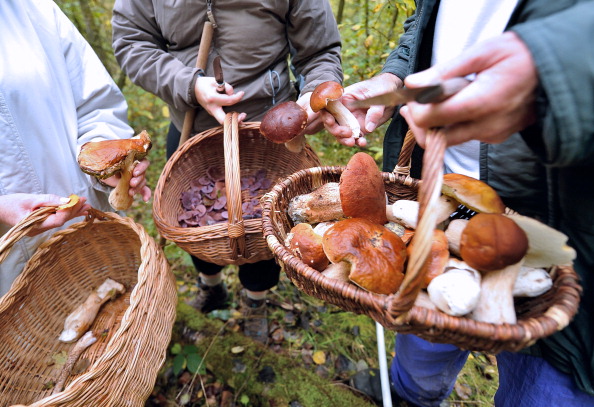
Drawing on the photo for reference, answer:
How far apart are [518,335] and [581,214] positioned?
390 millimetres

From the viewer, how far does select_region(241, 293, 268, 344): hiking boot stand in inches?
102

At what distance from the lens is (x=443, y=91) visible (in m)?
0.68

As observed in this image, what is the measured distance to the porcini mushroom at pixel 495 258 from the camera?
0.88 m

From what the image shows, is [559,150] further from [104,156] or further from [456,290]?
[104,156]

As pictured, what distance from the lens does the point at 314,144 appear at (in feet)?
14.2

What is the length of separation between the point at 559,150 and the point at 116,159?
1639mm

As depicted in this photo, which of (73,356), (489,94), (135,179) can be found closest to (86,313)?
(73,356)

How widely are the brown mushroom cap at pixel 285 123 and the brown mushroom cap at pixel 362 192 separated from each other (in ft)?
1.45

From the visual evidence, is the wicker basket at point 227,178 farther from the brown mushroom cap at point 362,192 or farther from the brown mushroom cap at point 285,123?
the brown mushroom cap at point 362,192

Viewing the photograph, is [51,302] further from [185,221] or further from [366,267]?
[366,267]

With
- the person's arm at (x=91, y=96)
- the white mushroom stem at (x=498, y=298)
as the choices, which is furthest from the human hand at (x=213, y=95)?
the white mushroom stem at (x=498, y=298)

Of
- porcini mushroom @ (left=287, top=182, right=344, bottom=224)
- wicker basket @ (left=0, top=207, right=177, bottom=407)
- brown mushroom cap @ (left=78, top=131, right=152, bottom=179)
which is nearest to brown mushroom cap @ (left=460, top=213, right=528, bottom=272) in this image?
porcini mushroom @ (left=287, top=182, right=344, bottom=224)

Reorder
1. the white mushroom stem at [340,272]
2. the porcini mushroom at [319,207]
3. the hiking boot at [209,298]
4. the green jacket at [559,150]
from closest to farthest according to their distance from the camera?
the green jacket at [559,150] → the white mushroom stem at [340,272] → the porcini mushroom at [319,207] → the hiking boot at [209,298]

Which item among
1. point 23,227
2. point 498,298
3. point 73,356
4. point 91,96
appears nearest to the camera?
point 498,298
